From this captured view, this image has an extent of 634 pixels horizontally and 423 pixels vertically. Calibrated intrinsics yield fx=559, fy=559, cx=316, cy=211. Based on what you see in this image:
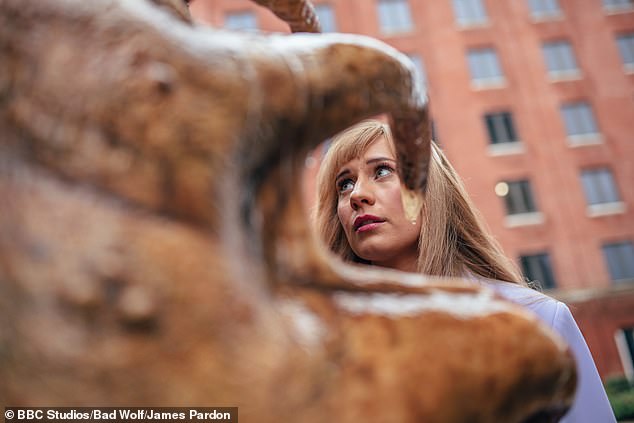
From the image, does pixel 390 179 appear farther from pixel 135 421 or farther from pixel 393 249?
pixel 135 421

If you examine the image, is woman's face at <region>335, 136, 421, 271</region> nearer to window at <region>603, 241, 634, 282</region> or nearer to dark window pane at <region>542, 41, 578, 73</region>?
window at <region>603, 241, 634, 282</region>

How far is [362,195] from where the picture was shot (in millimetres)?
1986

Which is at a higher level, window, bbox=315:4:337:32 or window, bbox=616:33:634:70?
window, bbox=315:4:337:32

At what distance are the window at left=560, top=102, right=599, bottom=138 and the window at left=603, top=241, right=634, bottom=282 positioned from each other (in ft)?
12.0

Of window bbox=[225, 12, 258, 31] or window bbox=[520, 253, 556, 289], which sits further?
window bbox=[225, 12, 258, 31]

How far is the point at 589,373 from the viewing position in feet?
5.65

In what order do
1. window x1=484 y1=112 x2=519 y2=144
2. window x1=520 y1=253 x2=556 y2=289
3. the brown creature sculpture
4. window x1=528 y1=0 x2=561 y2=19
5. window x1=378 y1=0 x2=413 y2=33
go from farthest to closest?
window x1=528 y1=0 x2=561 y2=19 → window x1=378 y1=0 x2=413 y2=33 → window x1=484 y1=112 x2=519 y2=144 → window x1=520 y1=253 x2=556 y2=289 → the brown creature sculpture

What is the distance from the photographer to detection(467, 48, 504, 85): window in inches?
712

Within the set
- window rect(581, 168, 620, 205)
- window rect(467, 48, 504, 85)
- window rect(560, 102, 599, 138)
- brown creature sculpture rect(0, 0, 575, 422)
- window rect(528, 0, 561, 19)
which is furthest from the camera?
window rect(528, 0, 561, 19)

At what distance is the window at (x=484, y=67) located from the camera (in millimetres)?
18094

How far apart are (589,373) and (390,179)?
0.89 meters

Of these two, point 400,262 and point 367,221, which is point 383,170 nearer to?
point 367,221

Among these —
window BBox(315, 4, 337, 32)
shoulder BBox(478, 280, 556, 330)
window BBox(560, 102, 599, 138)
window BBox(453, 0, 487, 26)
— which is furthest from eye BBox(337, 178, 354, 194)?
window BBox(453, 0, 487, 26)

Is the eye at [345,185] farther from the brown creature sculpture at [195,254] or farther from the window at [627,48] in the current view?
the window at [627,48]
